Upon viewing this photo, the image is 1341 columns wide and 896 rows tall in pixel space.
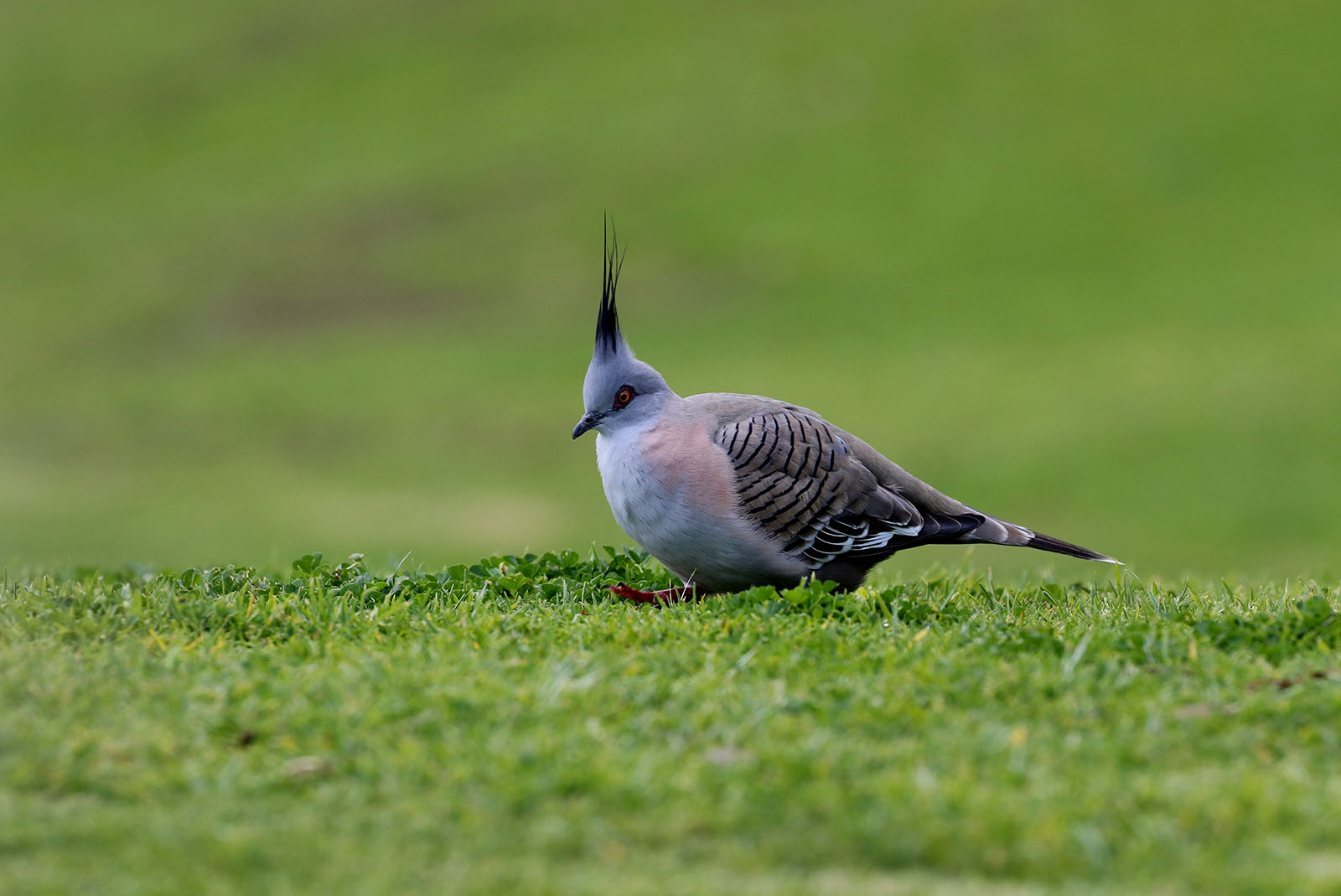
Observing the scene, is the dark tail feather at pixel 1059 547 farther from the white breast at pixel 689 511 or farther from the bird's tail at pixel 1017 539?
the white breast at pixel 689 511

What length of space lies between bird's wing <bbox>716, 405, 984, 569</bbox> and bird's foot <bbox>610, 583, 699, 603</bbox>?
0.51 m

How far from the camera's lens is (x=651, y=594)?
20.4 feet

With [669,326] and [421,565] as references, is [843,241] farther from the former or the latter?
[421,565]

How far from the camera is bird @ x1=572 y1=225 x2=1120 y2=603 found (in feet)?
19.5

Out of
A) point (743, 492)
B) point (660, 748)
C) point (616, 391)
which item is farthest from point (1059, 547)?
point (660, 748)

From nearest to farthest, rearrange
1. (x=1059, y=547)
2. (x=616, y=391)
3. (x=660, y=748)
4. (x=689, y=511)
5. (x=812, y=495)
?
(x=660, y=748)
(x=689, y=511)
(x=812, y=495)
(x=616, y=391)
(x=1059, y=547)

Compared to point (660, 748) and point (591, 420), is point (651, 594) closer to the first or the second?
point (591, 420)

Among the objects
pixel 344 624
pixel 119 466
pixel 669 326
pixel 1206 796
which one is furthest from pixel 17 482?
pixel 1206 796

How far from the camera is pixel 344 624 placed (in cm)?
532

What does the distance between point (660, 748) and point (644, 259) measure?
22362mm

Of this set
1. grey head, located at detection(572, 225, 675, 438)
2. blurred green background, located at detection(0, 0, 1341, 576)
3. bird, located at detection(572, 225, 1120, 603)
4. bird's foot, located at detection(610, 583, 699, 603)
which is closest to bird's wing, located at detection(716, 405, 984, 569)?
bird, located at detection(572, 225, 1120, 603)

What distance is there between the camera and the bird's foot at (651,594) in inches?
244

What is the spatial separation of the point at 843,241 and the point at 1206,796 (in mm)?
22224

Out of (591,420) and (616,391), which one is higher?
(616,391)
